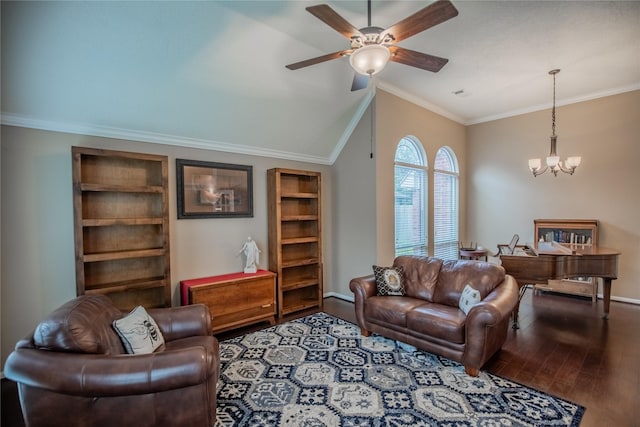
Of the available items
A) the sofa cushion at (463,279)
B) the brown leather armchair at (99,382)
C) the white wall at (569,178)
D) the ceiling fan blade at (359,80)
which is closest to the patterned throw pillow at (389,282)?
the sofa cushion at (463,279)

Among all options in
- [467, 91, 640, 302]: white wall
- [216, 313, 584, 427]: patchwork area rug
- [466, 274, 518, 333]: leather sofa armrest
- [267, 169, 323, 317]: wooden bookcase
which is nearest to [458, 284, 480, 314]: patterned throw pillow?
[466, 274, 518, 333]: leather sofa armrest

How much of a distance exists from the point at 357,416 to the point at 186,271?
262 centimetres

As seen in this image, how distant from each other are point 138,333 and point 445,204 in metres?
5.50

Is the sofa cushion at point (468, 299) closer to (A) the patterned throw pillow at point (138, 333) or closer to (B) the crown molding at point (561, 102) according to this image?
(A) the patterned throw pillow at point (138, 333)

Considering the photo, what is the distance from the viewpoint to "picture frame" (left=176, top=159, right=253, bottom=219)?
12.0 feet

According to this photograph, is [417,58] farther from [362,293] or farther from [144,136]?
[144,136]

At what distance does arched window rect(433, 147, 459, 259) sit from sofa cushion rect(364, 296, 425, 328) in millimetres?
2569

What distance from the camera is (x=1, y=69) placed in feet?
7.85

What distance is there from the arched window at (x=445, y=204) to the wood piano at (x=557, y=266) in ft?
6.78

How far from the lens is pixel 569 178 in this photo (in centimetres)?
513

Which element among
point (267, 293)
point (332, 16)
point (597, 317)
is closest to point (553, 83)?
point (597, 317)

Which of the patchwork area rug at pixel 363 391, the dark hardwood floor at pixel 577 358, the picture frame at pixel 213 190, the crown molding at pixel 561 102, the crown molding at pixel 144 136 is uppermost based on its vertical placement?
the crown molding at pixel 561 102

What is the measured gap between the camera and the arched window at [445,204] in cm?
566

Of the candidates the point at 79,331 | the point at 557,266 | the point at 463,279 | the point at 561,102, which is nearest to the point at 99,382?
the point at 79,331
